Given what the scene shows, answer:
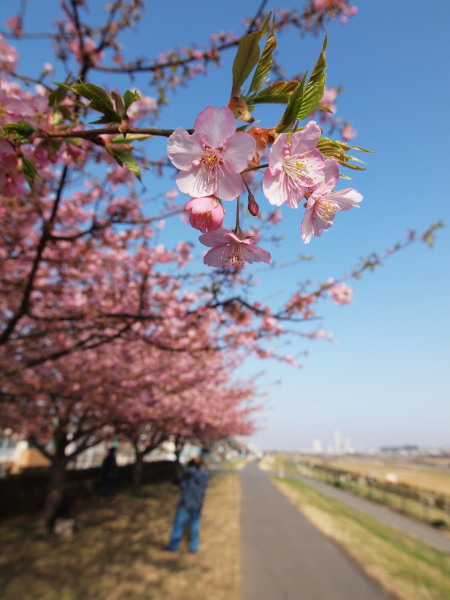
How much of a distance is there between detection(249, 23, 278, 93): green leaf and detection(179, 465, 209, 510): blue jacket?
352 inches

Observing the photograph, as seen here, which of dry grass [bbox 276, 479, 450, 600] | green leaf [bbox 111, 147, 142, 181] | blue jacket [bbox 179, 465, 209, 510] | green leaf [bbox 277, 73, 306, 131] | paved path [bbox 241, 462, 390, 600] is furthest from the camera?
blue jacket [bbox 179, 465, 209, 510]

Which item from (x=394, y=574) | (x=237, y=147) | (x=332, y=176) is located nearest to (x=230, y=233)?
(x=237, y=147)

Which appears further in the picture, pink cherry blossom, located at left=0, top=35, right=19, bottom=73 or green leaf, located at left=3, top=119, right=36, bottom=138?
pink cherry blossom, located at left=0, top=35, right=19, bottom=73

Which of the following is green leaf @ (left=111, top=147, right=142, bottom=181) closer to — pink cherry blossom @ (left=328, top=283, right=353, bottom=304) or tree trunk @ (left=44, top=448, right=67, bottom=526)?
pink cherry blossom @ (left=328, top=283, right=353, bottom=304)

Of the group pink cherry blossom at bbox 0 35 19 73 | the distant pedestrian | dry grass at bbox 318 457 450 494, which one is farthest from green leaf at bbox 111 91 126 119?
dry grass at bbox 318 457 450 494

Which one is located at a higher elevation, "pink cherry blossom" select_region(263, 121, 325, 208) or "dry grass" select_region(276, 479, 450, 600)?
"pink cherry blossom" select_region(263, 121, 325, 208)

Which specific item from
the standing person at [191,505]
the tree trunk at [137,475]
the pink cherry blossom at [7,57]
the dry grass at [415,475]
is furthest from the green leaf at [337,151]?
the dry grass at [415,475]

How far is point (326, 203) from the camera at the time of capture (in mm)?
1037

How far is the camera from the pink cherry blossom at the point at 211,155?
0.90 metres

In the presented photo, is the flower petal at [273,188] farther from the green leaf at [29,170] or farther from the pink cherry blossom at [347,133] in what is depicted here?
the pink cherry blossom at [347,133]

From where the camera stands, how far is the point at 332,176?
98 centimetres

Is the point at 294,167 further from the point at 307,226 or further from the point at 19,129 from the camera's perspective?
the point at 19,129

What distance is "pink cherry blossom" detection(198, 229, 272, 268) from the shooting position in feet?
3.20

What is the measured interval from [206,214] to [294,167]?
0.27m
